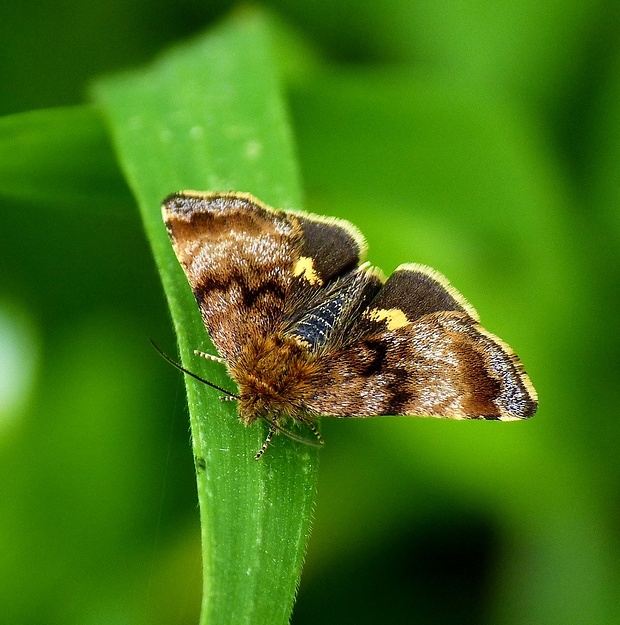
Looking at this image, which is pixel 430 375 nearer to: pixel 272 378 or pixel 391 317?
pixel 391 317

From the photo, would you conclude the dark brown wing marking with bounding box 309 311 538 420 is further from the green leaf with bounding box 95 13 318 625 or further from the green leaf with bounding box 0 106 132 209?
the green leaf with bounding box 0 106 132 209

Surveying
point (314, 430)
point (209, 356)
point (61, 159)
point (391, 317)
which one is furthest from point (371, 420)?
point (61, 159)

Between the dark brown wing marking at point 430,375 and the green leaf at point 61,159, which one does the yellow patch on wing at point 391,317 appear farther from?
the green leaf at point 61,159

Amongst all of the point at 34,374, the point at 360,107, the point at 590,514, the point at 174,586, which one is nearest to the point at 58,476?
the point at 34,374

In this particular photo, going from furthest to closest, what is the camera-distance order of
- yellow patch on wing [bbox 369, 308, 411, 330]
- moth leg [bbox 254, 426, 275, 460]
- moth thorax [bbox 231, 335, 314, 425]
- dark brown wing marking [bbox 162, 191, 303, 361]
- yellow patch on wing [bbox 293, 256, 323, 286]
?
yellow patch on wing [bbox 293, 256, 323, 286], yellow patch on wing [bbox 369, 308, 411, 330], dark brown wing marking [bbox 162, 191, 303, 361], moth thorax [bbox 231, 335, 314, 425], moth leg [bbox 254, 426, 275, 460]

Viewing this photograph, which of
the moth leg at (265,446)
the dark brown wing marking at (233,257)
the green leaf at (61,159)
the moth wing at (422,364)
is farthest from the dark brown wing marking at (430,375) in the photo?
the green leaf at (61,159)

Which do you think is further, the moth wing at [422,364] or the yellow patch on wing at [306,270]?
the yellow patch on wing at [306,270]

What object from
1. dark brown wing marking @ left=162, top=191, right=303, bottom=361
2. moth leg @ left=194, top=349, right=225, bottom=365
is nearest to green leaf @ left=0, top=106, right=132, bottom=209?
dark brown wing marking @ left=162, top=191, right=303, bottom=361
